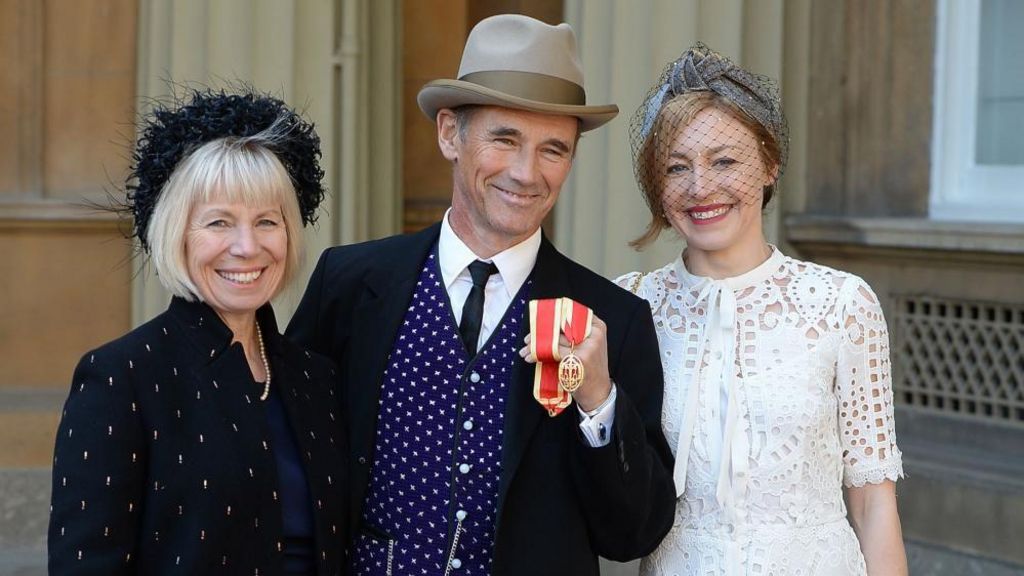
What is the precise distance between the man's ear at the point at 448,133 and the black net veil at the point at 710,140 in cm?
43

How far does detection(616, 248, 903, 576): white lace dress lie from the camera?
117 inches

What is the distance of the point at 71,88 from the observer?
617 centimetres

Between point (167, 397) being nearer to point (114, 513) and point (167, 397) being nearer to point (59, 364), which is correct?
point (114, 513)

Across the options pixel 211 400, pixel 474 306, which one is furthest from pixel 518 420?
pixel 211 400

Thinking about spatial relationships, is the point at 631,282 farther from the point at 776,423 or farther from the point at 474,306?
the point at 776,423

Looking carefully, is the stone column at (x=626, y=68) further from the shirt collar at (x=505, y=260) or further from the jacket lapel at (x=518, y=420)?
the jacket lapel at (x=518, y=420)

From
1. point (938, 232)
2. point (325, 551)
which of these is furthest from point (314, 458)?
point (938, 232)

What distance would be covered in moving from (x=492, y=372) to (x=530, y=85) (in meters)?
0.64

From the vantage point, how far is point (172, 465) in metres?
2.59

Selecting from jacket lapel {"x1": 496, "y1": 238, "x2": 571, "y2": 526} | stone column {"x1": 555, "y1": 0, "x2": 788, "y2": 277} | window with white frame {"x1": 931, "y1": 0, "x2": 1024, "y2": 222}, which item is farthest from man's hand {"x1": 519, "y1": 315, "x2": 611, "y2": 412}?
window with white frame {"x1": 931, "y1": 0, "x2": 1024, "y2": 222}

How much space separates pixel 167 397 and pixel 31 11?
4.07 m

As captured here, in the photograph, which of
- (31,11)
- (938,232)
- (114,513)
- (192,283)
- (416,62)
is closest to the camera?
(114,513)

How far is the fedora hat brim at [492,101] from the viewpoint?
2969 millimetres

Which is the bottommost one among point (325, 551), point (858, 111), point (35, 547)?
point (35, 547)
